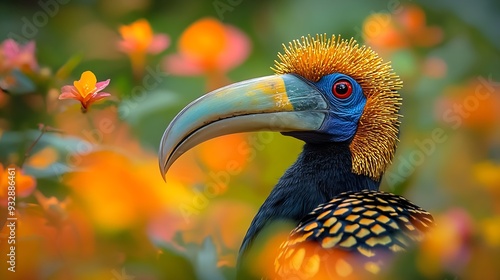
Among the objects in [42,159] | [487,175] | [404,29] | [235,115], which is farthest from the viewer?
[404,29]

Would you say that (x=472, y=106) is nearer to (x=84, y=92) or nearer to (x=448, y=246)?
(x=448, y=246)

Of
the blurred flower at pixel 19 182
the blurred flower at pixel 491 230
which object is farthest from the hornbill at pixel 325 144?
the blurred flower at pixel 19 182

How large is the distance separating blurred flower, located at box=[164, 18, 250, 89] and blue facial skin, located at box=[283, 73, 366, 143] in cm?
27

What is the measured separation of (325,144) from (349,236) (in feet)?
0.83

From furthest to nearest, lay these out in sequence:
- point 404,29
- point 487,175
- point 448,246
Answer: point 404,29 → point 487,175 → point 448,246

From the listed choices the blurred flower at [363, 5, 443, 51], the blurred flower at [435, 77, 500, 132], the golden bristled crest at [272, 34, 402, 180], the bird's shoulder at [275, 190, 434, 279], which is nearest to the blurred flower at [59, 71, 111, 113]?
the golden bristled crest at [272, 34, 402, 180]

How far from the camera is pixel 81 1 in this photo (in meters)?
→ 1.81

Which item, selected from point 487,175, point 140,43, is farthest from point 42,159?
point 487,175

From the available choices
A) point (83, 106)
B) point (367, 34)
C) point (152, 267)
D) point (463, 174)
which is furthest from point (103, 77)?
point (463, 174)

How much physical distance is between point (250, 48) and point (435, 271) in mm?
755

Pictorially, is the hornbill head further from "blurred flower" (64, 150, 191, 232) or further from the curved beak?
"blurred flower" (64, 150, 191, 232)

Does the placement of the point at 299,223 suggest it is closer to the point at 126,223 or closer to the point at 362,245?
the point at 362,245

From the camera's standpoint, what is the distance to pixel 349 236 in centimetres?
140

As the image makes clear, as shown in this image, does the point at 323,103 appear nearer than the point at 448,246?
No
